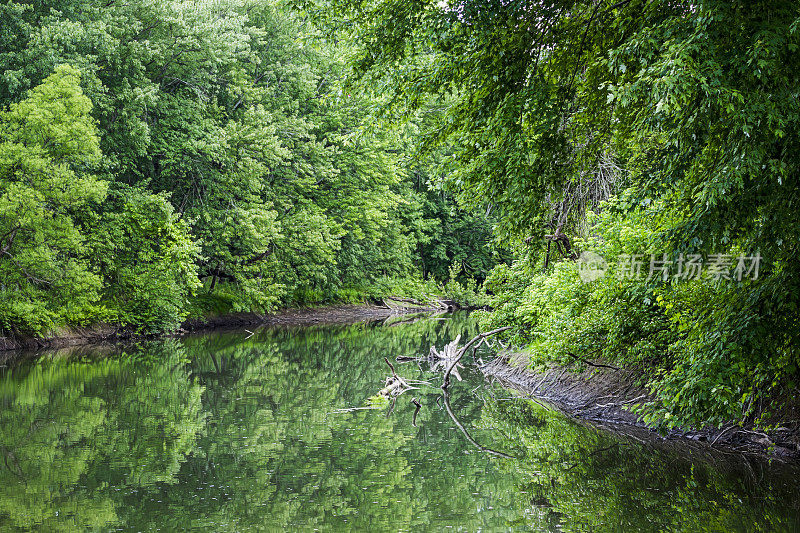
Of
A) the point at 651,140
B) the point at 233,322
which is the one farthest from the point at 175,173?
the point at 651,140

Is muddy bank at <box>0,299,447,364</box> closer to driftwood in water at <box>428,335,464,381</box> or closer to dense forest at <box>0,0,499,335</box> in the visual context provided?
dense forest at <box>0,0,499,335</box>

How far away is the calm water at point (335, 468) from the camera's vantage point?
6906mm

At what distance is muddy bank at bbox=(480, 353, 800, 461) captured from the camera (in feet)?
28.4

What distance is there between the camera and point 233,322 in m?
29.9

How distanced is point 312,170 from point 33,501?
2562cm

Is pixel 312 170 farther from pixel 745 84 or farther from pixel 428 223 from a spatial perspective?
pixel 745 84

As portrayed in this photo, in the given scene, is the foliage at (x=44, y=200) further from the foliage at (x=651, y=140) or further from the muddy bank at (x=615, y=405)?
the foliage at (x=651, y=140)

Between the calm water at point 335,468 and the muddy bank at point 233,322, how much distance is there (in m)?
6.81

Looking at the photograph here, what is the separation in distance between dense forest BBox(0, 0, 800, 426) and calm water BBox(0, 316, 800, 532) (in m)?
0.92

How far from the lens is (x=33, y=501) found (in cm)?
741

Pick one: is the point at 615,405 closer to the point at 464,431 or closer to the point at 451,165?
the point at 464,431

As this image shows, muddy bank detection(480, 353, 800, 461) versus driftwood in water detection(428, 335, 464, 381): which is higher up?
muddy bank detection(480, 353, 800, 461)

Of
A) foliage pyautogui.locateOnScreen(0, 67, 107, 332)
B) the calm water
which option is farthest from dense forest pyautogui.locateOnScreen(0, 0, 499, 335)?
the calm water

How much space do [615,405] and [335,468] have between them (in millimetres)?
4604
